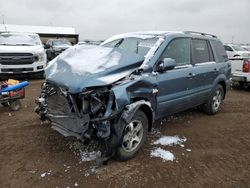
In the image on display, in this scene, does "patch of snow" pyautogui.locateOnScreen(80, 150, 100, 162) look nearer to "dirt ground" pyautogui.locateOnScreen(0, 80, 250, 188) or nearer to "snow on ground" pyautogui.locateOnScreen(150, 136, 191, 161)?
"dirt ground" pyautogui.locateOnScreen(0, 80, 250, 188)

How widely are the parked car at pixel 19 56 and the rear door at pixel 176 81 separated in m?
7.25

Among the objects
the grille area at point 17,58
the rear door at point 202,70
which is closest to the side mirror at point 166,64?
the rear door at point 202,70

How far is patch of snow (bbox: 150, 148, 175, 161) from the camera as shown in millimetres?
4176

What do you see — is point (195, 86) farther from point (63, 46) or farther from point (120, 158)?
point (63, 46)

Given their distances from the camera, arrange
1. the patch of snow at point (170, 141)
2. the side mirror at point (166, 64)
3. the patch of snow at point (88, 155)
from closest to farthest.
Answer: the patch of snow at point (88, 155) < the side mirror at point (166, 64) < the patch of snow at point (170, 141)

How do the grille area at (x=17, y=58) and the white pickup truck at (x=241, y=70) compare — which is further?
the grille area at (x=17, y=58)

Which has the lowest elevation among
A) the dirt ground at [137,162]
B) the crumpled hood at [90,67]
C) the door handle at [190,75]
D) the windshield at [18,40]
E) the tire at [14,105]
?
the dirt ground at [137,162]

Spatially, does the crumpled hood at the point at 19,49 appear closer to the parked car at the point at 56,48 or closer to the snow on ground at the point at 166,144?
the parked car at the point at 56,48

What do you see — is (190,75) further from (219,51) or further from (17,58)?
(17,58)

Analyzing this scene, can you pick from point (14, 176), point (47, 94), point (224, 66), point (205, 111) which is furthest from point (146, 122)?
point (224, 66)

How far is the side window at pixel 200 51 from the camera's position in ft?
18.2

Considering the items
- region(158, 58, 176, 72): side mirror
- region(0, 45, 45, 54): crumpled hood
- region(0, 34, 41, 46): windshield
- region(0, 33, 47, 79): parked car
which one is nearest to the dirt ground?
region(158, 58, 176, 72): side mirror

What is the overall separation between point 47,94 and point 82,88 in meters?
1.02

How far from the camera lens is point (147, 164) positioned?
13.0ft
